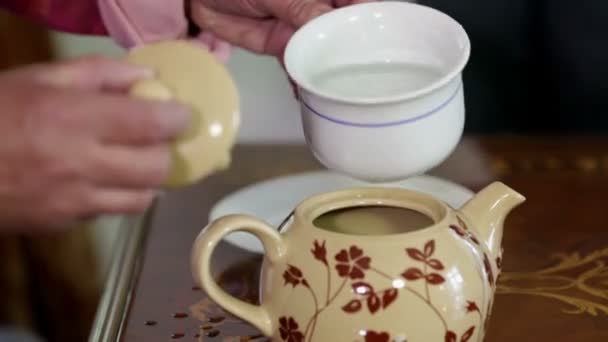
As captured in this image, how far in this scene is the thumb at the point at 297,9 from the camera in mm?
834

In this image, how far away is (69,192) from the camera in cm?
54

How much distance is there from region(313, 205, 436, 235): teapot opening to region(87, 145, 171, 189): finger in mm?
158

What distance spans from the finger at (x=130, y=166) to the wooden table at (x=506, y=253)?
0.76ft

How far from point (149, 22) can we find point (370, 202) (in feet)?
1.23

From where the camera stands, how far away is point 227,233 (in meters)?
0.65

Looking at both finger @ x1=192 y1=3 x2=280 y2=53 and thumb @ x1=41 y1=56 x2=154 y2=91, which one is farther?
finger @ x1=192 y1=3 x2=280 y2=53

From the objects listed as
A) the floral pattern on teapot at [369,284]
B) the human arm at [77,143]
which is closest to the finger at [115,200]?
the human arm at [77,143]

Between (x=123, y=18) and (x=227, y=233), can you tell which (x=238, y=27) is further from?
(x=227, y=233)

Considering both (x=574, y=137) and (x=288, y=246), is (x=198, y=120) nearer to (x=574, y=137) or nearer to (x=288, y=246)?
(x=288, y=246)

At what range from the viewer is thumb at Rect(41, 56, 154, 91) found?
553 millimetres

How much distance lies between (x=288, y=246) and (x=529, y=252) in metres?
0.30

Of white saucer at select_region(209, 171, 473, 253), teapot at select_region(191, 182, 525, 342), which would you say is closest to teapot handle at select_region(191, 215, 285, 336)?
teapot at select_region(191, 182, 525, 342)

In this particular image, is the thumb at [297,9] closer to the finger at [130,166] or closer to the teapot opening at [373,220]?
the teapot opening at [373,220]

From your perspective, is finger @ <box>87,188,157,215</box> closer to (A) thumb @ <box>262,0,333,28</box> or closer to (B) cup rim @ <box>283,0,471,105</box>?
(B) cup rim @ <box>283,0,471,105</box>
